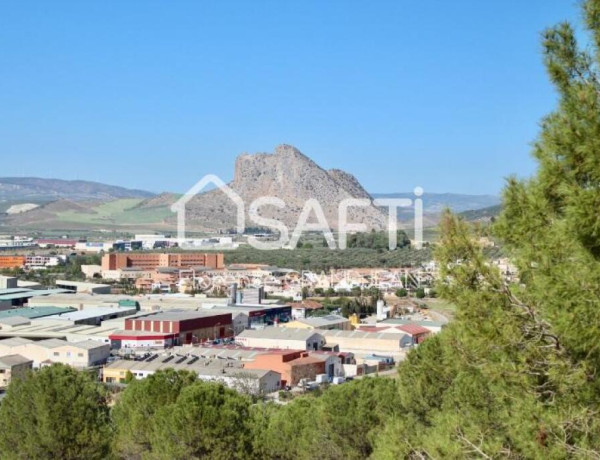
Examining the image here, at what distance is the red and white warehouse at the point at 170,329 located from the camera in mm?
18156

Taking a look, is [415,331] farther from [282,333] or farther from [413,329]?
[282,333]

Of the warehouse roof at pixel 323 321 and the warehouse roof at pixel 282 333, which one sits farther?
the warehouse roof at pixel 323 321

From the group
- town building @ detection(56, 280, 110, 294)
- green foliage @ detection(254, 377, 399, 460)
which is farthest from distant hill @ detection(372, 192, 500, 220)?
green foliage @ detection(254, 377, 399, 460)

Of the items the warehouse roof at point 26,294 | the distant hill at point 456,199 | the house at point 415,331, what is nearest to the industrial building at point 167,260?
the warehouse roof at point 26,294

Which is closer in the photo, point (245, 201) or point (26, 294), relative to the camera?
point (26, 294)

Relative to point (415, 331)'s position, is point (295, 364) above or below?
below

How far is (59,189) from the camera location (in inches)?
6280

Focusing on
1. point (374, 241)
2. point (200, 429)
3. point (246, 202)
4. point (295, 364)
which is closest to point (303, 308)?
point (295, 364)

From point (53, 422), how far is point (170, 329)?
12.0 metres

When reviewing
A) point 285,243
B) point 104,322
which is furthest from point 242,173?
point 104,322

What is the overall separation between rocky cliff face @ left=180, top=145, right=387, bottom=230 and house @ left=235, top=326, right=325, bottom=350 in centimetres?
5492

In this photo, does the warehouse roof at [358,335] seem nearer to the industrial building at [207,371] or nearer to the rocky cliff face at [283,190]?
the industrial building at [207,371]

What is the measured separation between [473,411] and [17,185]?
540 feet

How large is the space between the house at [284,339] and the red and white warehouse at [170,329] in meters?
1.23
